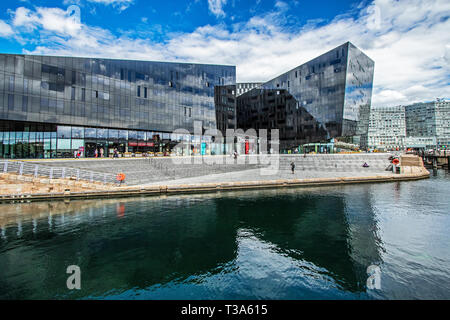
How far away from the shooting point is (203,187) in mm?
28406

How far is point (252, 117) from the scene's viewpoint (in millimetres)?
94688

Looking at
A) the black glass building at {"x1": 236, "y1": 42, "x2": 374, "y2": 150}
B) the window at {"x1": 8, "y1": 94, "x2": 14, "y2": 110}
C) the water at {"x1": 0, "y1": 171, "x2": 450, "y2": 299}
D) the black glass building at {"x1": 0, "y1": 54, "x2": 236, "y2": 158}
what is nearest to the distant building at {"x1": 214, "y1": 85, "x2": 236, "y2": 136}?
the black glass building at {"x1": 0, "y1": 54, "x2": 236, "y2": 158}

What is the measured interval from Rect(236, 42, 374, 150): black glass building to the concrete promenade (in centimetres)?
2115

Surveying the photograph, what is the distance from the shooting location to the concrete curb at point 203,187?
77.4ft

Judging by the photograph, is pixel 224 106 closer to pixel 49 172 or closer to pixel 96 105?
pixel 96 105

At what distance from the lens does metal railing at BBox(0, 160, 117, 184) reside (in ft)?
77.2

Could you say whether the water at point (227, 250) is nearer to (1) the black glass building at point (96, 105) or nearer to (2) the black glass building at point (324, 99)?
(1) the black glass building at point (96, 105)

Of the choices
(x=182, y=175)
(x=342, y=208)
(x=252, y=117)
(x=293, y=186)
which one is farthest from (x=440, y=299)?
(x=252, y=117)

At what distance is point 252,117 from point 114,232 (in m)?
85.3

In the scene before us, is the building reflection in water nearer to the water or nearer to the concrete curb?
the water

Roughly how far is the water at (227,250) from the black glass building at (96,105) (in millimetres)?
21518

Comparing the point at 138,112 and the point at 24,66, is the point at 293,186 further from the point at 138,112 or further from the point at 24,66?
the point at 24,66

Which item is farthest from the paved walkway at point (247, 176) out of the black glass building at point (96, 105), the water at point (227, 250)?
the black glass building at point (96, 105)

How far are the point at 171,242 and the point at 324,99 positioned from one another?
216 feet
